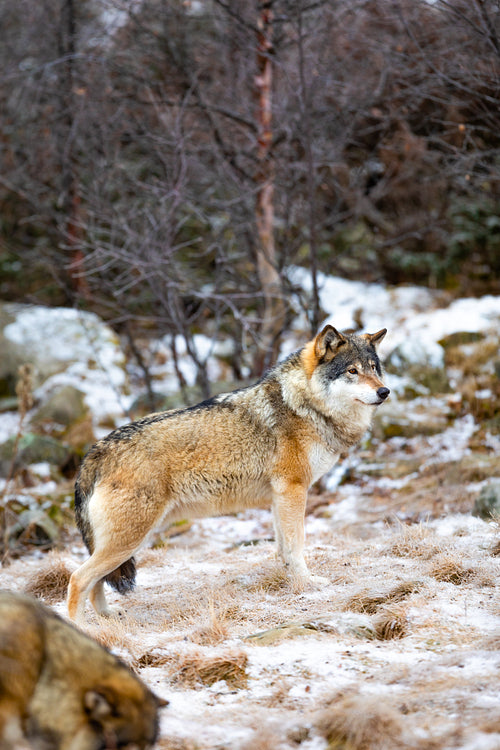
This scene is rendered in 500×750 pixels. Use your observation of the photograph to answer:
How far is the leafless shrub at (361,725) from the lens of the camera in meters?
3.11

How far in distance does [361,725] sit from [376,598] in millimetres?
1838

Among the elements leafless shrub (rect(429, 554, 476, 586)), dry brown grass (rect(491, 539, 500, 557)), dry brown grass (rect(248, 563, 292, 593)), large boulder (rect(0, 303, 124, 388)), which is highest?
large boulder (rect(0, 303, 124, 388))

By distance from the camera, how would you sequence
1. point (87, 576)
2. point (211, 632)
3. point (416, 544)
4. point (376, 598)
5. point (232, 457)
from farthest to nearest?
point (416, 544), point (232, 457), point (87, 576), point (376, 598), point (211, 632)

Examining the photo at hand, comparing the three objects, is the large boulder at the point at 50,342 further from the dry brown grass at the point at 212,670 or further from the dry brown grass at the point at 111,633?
the dry brown grass at the point at 212,670

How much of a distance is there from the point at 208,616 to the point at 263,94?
9.54 m

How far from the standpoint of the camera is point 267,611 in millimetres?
5203

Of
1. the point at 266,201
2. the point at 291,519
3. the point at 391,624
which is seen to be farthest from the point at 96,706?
the point at 266,201

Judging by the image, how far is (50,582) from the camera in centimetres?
638

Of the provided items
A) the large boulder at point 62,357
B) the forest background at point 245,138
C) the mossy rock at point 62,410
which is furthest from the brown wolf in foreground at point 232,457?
the mossy rock at point 62,410

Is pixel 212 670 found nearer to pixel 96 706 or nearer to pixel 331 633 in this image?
A: pixel 331 633

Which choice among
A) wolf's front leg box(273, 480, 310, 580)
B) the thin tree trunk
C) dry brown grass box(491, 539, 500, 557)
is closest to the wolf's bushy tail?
wolf's front leg box(273, 480, 310, 580)

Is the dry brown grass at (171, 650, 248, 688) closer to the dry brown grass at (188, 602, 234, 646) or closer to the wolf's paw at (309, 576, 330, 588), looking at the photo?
the dry brown grass at (188, 602, 234, 646)

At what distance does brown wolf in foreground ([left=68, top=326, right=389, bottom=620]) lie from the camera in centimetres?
542

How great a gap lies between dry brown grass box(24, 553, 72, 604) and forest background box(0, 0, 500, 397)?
4138 mm
